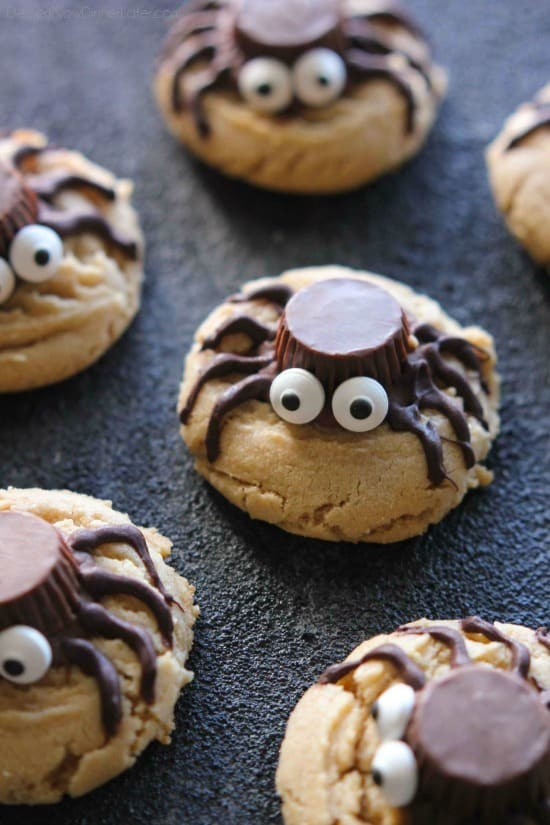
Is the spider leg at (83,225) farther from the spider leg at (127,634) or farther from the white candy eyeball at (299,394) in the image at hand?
the spider leg at (127,634)

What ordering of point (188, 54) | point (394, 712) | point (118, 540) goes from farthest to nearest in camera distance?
point (188, 54) → point (118, 540) → point (394, 712)

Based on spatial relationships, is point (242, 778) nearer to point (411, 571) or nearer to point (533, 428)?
point (411, 571)

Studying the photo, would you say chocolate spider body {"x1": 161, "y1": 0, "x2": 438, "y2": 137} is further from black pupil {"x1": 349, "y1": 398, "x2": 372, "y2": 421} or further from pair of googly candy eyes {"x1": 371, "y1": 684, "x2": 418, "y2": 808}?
pair of googly candy eyes {"x1": 371, "y1": 684, "x2": 418, "y2": 808}

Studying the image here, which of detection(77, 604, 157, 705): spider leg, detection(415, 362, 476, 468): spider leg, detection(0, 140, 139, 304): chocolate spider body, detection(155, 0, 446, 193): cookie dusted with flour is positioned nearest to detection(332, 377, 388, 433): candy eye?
detection(415, 362, 476, 468): spider leg

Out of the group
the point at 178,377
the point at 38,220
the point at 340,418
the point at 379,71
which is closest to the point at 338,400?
the point at 340,418

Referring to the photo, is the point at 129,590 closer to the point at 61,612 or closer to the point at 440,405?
the point at 61,612

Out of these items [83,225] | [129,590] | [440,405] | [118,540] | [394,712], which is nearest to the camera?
[394,712]
